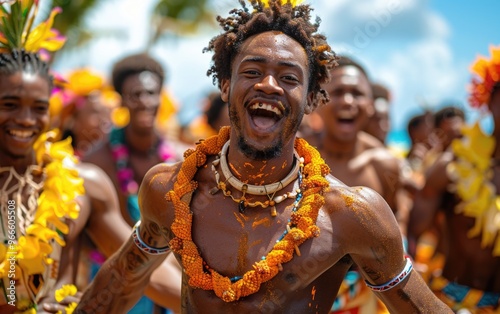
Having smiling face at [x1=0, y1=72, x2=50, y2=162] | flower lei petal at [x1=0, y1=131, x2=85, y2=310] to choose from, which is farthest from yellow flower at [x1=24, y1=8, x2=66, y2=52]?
flower lei petal at [x1=0, y1=131, x2=85, y2=310]

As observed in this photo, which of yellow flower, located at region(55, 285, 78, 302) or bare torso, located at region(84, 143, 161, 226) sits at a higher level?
yellow flower, located at region(55, 285, 78, 302)

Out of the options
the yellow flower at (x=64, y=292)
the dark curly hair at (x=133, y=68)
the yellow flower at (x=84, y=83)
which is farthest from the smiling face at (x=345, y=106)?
the yellow flower at (x=84, y=83)

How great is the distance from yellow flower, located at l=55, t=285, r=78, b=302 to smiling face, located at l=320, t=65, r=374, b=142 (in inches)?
109

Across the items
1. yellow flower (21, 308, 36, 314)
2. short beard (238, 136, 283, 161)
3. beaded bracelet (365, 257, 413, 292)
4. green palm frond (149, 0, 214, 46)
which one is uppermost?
short beard (238, 136, 283, 161)

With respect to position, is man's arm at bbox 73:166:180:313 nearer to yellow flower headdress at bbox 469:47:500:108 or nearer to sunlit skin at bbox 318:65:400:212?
sunlit skin at bbox 318:65:400:212

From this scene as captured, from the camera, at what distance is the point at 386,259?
3203mm

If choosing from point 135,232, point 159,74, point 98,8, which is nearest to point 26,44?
point 135,232

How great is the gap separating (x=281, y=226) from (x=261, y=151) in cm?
30

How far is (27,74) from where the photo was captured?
14.0 feet

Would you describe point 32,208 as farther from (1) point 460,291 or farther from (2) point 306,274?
(1) point 460,291

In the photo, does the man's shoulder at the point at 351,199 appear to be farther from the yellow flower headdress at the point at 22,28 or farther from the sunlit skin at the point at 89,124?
the sunlit skin at the point at 89,124

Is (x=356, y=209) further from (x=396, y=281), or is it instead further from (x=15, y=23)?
(x=15, y=23)

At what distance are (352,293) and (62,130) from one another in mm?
4386

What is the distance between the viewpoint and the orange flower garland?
3.19 m
